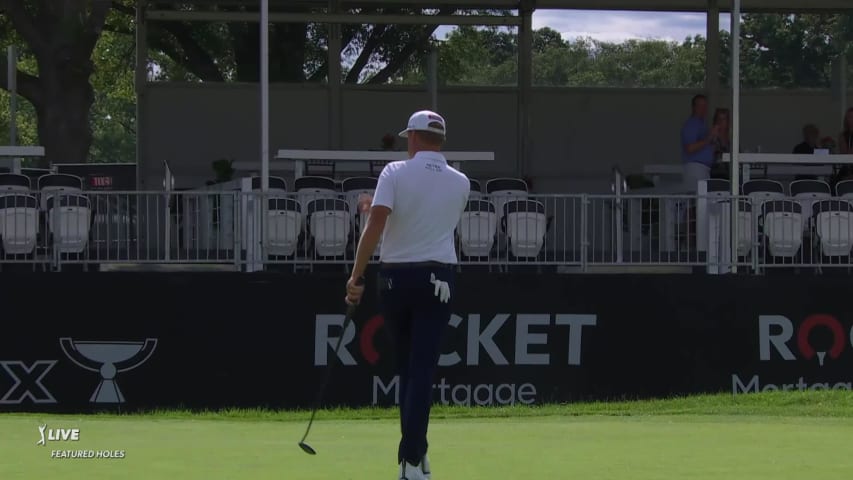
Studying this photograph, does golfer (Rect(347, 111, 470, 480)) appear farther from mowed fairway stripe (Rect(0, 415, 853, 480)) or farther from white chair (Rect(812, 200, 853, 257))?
white chair (Rect(812, 200, 853, 257))

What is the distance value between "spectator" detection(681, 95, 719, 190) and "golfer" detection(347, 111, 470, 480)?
9670mm

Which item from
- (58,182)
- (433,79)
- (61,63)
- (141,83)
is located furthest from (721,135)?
(61,63)

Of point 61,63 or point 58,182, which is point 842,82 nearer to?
point 61,63

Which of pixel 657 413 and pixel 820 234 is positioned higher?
pixel 820 234

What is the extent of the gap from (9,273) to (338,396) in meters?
3.09

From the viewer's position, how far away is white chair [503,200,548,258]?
561 inches

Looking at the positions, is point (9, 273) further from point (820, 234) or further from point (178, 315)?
point (820, 234)

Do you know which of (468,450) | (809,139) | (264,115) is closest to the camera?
(468,450)

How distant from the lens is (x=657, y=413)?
12.7 meters

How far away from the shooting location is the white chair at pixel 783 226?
14.5m

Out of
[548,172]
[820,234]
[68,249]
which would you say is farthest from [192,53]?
[820,234]

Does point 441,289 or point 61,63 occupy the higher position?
point 61,63

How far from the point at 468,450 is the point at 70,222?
6.39 meters

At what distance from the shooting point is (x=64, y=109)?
21078 millimetres
